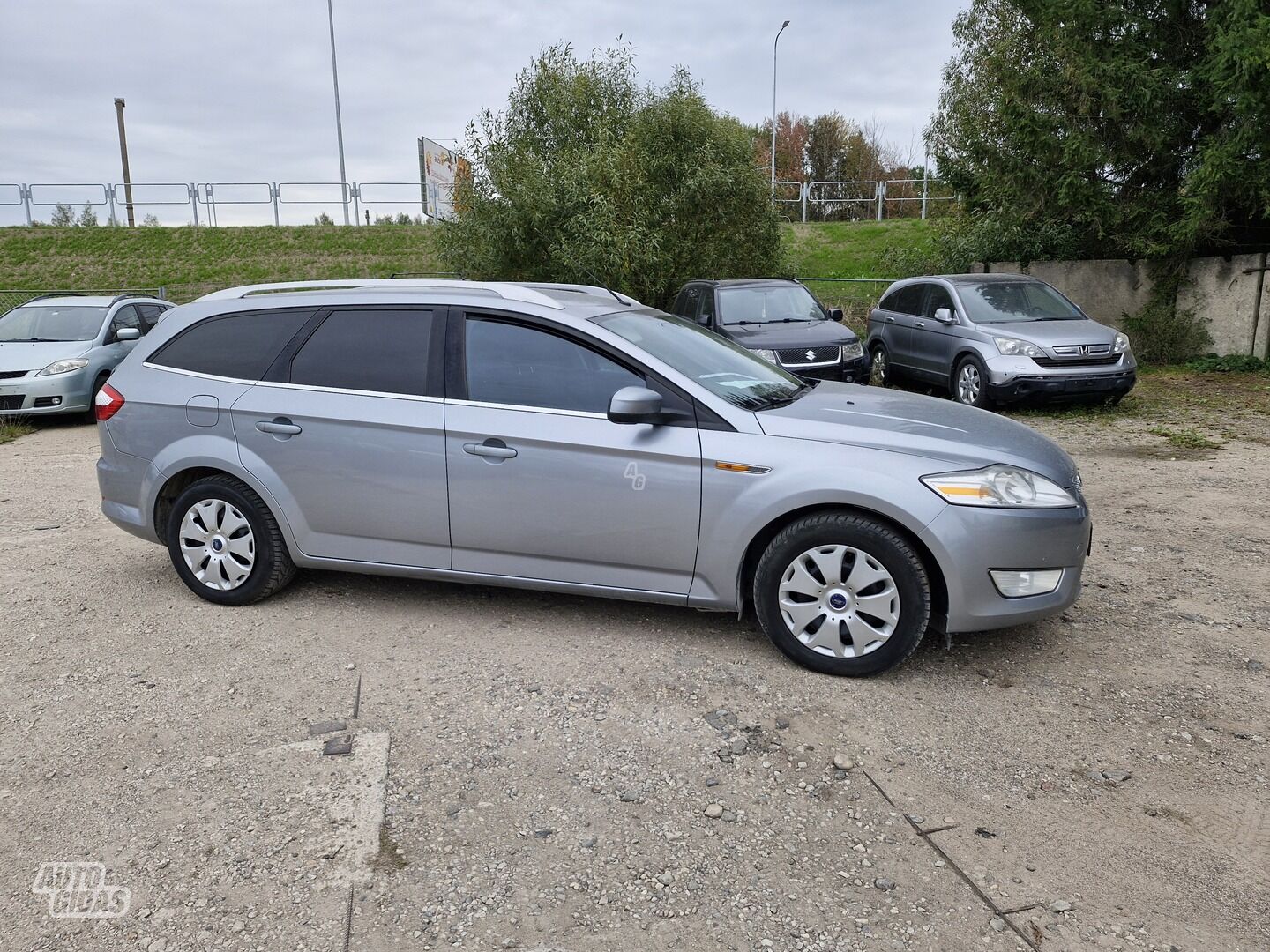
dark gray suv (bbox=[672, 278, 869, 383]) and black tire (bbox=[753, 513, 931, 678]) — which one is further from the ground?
dark gray suv (bbox=[672, 278, 869, 383])

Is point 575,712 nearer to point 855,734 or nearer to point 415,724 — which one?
point 415,724

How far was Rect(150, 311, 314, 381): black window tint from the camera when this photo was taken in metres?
4.97

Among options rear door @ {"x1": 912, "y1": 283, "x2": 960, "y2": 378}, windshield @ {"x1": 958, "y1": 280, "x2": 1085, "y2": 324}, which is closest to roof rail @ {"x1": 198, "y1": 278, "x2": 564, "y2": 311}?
rear door @ {"x1": 912, "y1": 283, "x2": 960, "y2": 378}

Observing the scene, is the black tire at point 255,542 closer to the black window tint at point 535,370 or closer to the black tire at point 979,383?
the black window tint at point 535,370

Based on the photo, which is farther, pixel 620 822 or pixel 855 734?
pixel 855 734

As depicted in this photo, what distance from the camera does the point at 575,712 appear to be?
3.85 meters

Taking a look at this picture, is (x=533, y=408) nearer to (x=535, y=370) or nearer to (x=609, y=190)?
(x=535, y=370)

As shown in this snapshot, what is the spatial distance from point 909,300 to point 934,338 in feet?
3.96

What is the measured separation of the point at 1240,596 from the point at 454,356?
4333 mm

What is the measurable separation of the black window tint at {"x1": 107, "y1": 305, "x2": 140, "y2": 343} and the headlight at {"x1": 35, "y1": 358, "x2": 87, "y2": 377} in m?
1.01

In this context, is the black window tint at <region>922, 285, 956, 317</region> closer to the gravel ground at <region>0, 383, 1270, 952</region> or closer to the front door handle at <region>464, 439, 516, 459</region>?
the gravel ground at <region>0, 383, 1270, 952</region>

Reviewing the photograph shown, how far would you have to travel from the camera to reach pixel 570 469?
432 centimetres

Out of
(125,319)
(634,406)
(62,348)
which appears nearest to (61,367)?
(62,348)

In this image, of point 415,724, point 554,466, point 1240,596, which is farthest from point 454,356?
point 1240,596
